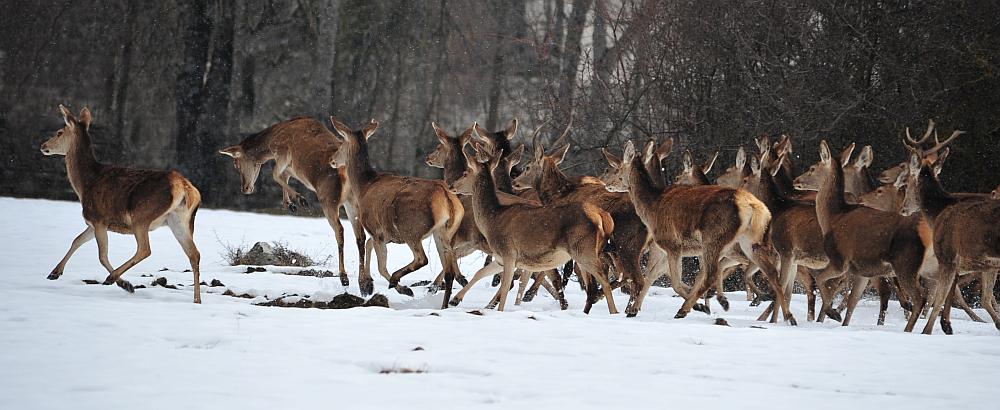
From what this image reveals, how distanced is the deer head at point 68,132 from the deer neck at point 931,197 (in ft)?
26.3

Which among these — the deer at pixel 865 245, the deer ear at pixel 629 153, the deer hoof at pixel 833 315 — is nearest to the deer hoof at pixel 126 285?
the deer ear at pixel 629 153

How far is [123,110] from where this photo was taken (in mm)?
25750

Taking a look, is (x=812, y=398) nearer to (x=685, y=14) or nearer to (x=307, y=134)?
(x=307, y=134)

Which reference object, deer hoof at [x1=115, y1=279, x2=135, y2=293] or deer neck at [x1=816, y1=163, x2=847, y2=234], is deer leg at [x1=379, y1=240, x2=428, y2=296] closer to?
deer hoof at [x1=115, y1=279, x2=135, y2=293]

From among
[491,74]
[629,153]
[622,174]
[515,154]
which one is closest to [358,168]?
[515,154]

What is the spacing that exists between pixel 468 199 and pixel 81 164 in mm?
3922

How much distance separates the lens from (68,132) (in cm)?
1128

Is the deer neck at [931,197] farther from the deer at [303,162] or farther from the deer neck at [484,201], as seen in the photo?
the deer at [303,162]

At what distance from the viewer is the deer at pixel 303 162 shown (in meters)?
12.4

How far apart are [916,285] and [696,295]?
73.4 inches

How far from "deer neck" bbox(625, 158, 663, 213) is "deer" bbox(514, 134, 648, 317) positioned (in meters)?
0.45

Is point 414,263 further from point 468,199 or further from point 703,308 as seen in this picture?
point 703,308

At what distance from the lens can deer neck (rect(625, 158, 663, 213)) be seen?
34.4 feet

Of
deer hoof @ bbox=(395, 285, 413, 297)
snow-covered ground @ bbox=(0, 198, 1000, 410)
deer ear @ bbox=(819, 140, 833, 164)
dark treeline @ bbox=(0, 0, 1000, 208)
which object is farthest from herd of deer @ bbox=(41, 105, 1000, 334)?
dark treeline @ bbox=(0, 0, 1000, 208)
